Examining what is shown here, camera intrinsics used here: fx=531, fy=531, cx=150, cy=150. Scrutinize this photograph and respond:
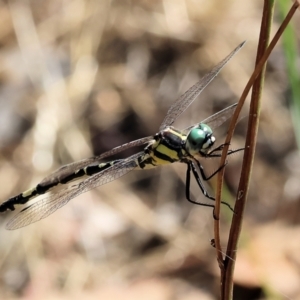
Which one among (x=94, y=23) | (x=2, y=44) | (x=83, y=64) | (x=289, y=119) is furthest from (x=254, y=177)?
(x=2, y=44)

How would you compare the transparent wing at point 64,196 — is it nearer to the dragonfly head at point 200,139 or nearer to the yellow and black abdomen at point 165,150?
the yellow and black abdomen at point 165,150

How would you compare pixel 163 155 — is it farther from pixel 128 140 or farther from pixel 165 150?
pixel 128 140

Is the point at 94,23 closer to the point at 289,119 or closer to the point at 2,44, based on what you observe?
the point at 2,44

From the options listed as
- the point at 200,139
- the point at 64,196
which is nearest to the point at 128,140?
the point at 64,196

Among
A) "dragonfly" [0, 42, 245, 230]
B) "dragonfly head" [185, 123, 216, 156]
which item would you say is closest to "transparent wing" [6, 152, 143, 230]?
"dragonfly" [0, 42, 245, 230]

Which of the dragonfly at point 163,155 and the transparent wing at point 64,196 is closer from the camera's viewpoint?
the dragonfly at point 163,155

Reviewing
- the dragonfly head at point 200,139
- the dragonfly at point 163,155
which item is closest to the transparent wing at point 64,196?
the dragonfly at point 163,155
